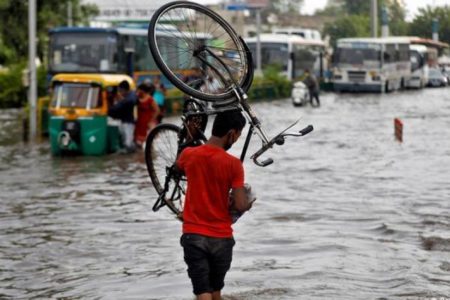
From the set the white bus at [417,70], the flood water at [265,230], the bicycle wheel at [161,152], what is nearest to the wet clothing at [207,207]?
the flood water at [265,230]

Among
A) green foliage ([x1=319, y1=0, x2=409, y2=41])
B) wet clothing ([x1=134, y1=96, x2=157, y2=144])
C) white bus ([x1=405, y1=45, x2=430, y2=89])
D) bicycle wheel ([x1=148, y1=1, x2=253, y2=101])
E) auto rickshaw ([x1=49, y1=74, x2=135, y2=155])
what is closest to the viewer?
bicycle wheel ([x1=148, y1=1, x2=253, y2=101])

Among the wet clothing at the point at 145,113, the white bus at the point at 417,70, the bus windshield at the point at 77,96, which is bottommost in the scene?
the white bus at the point at 417,70

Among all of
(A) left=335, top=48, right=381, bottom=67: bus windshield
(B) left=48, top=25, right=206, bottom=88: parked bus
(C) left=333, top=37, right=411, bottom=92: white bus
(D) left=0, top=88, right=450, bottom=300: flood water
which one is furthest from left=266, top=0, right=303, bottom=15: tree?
(D) left=0, top=88, right=450, bottom=300: flood water

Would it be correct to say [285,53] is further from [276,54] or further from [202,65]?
[202,65]

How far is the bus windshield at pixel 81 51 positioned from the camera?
3453cm

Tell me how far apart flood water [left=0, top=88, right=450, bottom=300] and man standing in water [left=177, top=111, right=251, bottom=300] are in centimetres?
216

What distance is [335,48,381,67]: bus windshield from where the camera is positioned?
5672cm

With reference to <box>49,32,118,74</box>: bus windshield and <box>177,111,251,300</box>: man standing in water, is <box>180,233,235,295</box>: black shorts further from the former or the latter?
<box>49,32,118,74</box>: bus windshield

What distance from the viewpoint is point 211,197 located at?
7570 millimetres

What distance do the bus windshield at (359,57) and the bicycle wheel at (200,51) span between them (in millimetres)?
47377

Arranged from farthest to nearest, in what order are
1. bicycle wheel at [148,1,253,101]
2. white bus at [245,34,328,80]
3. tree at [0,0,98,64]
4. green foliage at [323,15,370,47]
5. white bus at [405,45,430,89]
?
green foliage at [323,15,370,47] < white bus at [405,45,430,89] < white bus at [245,34,328,80] < tree at [0,0,98,64] < bicycle wheel at [148,1,253,101]

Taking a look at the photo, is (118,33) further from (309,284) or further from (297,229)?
(309,284)

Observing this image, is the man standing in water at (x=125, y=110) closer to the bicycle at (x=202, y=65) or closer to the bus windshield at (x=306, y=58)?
the bicycle at (x=202, y=65)

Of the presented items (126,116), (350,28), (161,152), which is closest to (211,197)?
(161,152)
